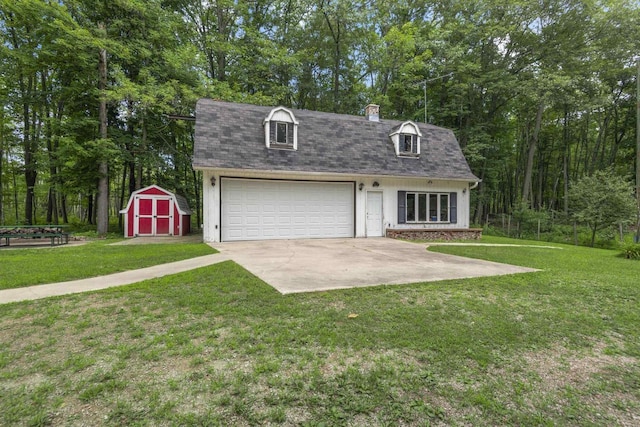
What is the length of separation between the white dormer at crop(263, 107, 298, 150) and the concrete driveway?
4671 millimetres

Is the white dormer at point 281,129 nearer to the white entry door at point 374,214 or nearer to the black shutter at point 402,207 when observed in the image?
the white entry door at point 374,214

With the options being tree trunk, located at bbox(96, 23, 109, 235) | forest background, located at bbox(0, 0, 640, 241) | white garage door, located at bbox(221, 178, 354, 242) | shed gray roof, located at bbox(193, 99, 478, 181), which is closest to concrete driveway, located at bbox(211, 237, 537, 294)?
white garage door, located at bbox(221, 178, 354, 242)

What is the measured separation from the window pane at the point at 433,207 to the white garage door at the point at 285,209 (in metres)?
3.55

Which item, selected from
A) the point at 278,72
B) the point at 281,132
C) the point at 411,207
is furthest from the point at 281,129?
the point at 278,72

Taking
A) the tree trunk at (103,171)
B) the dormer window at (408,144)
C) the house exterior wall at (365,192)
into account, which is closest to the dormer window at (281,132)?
the house exterior wall at (365,192)

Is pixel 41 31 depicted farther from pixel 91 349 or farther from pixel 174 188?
pixel 91 349

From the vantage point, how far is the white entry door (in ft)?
39.9

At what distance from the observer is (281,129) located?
11352 mm

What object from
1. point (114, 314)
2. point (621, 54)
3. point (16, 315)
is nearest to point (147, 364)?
point (114, 314)

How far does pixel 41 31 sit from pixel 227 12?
9152 mm

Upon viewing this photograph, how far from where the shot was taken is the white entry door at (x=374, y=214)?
12.2 m

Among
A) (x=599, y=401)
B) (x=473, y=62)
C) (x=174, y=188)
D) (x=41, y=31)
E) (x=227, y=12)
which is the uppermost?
(x=227, y=12)

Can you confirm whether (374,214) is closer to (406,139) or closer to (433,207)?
(433,207)

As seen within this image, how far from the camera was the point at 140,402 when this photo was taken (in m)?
1.87
